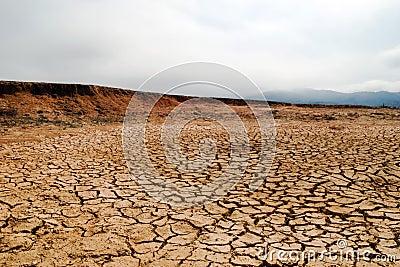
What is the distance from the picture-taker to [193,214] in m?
2.79

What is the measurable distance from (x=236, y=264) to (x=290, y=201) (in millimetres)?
1287

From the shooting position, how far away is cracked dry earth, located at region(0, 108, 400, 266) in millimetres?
2100

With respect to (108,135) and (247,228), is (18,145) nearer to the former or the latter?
(108,135)

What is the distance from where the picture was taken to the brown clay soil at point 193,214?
2105mm

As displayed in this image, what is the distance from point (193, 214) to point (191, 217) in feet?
0.23

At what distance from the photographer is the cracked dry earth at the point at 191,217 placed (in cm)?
210

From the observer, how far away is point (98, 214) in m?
2.75

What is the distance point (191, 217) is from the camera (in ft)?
8.92

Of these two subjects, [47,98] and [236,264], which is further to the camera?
[47,98]

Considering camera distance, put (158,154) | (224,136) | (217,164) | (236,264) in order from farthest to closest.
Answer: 1. (224,136)
2. (158,154)
3. (217,164)
4. (236,264)

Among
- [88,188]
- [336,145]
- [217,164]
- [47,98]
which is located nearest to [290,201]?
[217,164]

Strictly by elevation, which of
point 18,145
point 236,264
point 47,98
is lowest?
point 236,264

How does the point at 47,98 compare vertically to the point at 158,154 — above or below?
above

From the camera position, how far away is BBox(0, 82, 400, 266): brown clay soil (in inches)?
82.9
